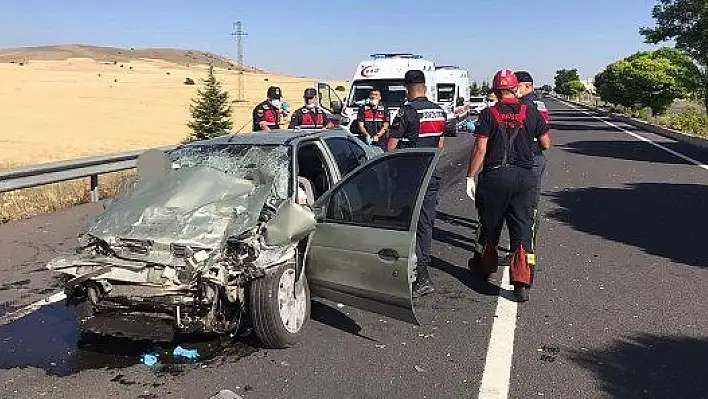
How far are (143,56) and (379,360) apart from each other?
161 meters

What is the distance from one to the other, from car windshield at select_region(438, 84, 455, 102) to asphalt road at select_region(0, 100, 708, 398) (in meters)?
22.0

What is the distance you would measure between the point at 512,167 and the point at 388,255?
1.70 meters

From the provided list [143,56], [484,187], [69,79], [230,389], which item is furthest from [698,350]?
[143,56]

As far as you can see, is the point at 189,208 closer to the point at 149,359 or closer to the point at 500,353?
the point at 149,359

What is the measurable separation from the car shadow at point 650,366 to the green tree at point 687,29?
24.7 metres

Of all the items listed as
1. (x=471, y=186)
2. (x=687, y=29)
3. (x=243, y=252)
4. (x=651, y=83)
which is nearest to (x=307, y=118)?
(x=471, y=186)

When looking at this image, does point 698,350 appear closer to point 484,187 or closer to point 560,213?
point 484,187

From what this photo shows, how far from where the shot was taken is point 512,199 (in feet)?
18.5

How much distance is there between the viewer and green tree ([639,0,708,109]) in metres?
26.3

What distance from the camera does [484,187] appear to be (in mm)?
5742

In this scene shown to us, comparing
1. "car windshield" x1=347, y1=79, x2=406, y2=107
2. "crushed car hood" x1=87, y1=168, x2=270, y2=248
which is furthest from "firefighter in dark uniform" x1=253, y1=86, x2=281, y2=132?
"car windshield" x1=347, y1=79, x2=406, y2=107

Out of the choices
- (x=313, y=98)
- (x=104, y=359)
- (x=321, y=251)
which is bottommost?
(x=104, y=359)

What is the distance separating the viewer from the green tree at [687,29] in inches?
1035

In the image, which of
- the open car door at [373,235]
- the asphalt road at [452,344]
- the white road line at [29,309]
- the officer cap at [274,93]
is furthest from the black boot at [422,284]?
the officer cap at [274,93]
